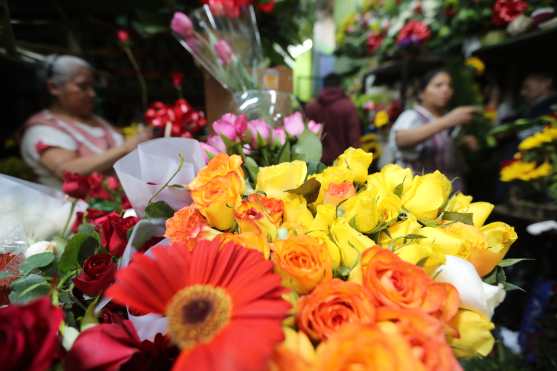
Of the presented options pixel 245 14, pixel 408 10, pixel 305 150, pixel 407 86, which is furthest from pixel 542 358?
pixel 408 10

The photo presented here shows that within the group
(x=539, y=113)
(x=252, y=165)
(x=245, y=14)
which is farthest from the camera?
(x=539, y=113)

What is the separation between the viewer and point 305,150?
61cm

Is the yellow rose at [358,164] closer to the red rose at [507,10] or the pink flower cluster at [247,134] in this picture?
the pink flower cluster at [247,134]

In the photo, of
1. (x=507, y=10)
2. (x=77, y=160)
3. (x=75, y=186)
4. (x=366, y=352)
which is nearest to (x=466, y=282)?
(x=366, y=352)

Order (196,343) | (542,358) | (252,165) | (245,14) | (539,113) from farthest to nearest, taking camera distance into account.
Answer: (539,113), (542,358), (245,14), (252,165), (196,343)

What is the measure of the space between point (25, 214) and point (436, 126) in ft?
5.23

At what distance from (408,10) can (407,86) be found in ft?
2.16

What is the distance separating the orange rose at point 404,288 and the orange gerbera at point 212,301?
0.28 feet

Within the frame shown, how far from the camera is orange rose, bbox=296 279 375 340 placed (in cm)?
28

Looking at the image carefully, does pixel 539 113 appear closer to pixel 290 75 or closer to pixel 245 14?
pixel 290 75

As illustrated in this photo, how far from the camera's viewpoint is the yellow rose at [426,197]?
42 centimetres

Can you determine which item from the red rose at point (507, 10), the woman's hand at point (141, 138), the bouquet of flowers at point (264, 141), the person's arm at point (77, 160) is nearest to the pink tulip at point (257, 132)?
the bouquet of flowers at point (264, 141)

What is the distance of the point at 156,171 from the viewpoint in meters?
0.49

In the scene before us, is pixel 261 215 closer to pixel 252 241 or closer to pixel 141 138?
pixel 252 241
